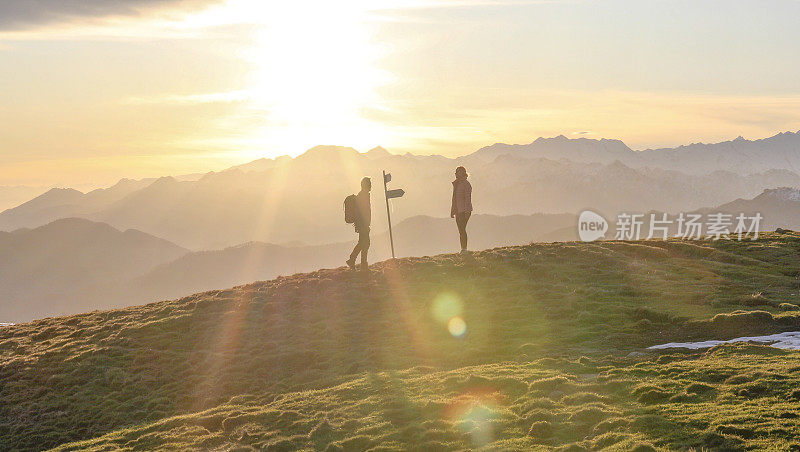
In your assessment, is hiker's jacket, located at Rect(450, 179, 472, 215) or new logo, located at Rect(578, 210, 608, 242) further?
new logo, located at Rect(578, 210, 608, 242)

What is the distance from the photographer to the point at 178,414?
20.0 metres

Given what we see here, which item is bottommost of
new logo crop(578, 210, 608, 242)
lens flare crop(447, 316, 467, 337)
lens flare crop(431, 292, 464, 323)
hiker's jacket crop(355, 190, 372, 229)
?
lens flare crop(447, 316, 467, 337)

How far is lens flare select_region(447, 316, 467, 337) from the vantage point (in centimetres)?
2424

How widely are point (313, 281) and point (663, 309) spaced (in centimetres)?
1642

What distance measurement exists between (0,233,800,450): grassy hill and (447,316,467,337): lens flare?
165 mm

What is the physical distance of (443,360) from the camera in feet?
69.6

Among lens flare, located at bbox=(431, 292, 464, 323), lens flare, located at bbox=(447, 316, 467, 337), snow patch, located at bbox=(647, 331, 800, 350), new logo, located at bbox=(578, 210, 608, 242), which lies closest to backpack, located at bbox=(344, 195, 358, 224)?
lens flare, located at bbox=(431, 292, 464, 323)

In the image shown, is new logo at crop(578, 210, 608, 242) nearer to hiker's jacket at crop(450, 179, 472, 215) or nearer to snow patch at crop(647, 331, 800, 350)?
hiker's jacket at crop(450, 179, 472, 215)

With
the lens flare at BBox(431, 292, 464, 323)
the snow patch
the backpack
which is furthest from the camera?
the backpack

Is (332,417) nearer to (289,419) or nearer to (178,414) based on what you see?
(289,419)

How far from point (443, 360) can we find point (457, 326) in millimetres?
3983

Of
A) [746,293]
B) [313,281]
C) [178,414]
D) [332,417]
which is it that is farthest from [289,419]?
[746,293]

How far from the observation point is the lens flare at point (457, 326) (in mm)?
24239

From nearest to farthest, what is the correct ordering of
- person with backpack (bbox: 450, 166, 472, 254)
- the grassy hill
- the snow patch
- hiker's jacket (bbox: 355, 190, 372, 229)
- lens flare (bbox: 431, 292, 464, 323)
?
the grassy hill → the snow patch → lens flare (bbox: 431, 292, 464, 323) → hiker's jacket (bbox: 355, 190, 372, 229) → person with backpack (bbox: 450, 166, 472, 254)
